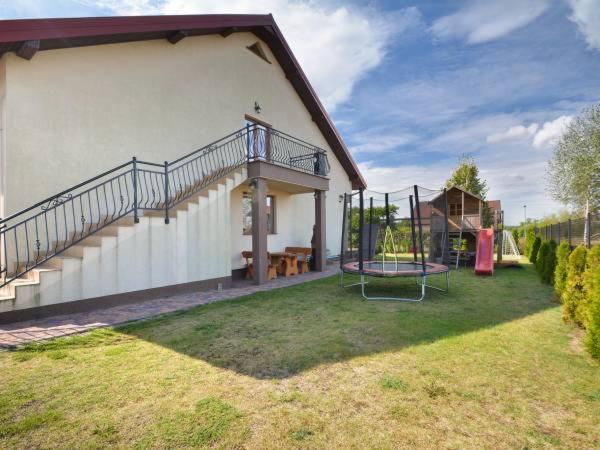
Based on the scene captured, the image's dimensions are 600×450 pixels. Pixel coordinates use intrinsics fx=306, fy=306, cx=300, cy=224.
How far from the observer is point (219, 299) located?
6156mm

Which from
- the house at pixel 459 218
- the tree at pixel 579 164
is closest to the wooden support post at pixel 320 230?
the house at pixel 459 218

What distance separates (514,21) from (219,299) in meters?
10.9

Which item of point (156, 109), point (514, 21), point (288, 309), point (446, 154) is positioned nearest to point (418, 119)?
point (514, 21)

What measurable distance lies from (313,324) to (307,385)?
181 centimetres

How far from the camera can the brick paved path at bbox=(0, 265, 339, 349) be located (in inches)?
155

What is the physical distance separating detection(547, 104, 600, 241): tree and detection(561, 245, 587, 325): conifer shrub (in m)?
20.9

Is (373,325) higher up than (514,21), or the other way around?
(514,21)

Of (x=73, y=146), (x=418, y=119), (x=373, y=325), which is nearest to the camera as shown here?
(x=373, y=325)

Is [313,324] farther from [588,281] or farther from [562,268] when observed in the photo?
[562,268]

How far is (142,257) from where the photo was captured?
5.94 metres

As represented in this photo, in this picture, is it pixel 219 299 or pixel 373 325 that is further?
pixel 219 299

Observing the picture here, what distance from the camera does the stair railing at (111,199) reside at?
5227 millimetres

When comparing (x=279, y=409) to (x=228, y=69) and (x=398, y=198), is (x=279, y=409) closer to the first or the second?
(x=398, y=198)

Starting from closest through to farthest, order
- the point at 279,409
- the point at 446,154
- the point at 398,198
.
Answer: the point at 279,409, the point at 398,198, the point at 446,154
